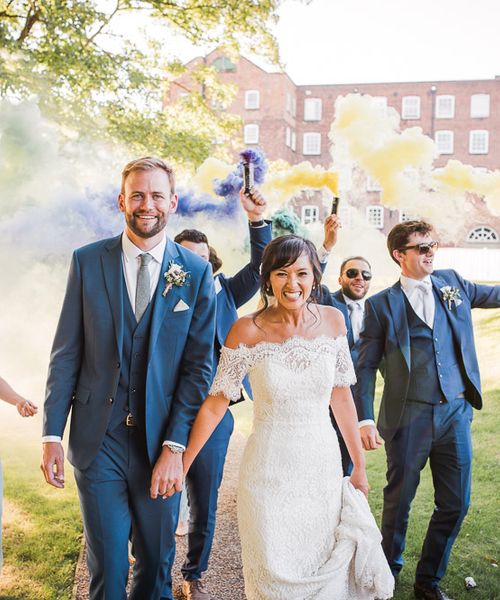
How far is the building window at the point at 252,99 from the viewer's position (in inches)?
592

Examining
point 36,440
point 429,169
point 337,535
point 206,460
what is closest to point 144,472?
point 337,535

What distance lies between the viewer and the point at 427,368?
411 cm

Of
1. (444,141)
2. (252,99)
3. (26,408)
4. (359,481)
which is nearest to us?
(359,481)

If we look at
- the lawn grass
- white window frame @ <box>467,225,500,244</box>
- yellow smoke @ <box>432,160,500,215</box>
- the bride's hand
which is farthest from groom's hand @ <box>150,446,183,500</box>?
white window frame @ <box>467,225,500,244</box>

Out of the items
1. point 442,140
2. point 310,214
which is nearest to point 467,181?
point 442,140

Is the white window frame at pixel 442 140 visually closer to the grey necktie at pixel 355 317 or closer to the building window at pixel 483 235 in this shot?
the building window at pixel 483 235

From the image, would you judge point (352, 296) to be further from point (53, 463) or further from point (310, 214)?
point (310, 214)

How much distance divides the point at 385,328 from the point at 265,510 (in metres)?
1.59

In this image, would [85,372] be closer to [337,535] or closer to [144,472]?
[144,472]

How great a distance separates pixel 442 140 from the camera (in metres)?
14.0

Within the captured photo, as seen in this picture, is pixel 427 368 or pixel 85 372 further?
pixel 427 368

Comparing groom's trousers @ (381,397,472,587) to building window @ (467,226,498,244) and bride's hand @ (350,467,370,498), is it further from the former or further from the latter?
building window @ (467,226,498,244)

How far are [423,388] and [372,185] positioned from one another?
8279mm

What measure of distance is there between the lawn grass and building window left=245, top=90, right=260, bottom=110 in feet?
24.6
